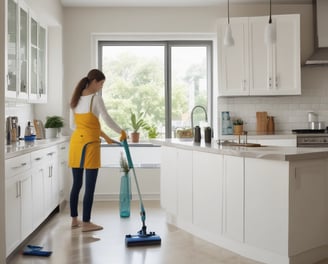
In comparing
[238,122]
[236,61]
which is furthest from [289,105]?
[236,61]

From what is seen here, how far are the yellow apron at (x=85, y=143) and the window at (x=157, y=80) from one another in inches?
82.6

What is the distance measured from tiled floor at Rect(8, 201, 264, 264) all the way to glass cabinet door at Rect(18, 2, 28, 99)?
4.60 feet

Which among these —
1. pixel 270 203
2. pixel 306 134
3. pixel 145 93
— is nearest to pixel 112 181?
pixel 145 93

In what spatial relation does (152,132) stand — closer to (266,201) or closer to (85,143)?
(85,143)

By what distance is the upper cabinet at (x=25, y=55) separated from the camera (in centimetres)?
434

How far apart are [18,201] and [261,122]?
367 cm

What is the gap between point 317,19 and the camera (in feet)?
20.2

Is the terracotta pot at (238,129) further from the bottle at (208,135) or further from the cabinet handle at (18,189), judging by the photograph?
the cabinet handle at (18,189)

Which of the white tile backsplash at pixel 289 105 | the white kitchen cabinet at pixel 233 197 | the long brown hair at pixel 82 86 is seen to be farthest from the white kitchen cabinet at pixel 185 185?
the white tile backsplash at pixel 289 105

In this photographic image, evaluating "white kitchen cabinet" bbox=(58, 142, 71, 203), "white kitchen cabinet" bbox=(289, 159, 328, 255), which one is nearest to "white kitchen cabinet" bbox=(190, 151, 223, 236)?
"white kitchen cabinet" bbox=(289, 159, 328, 255)

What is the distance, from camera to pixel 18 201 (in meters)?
3.82

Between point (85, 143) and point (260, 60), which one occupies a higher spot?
point (260, 60)

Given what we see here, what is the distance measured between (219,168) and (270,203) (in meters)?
0.63

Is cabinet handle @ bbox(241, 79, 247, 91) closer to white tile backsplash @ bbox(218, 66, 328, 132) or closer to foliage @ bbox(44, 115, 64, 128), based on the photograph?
white tile backsplash @ bbox(218, 66, 328, 132)
